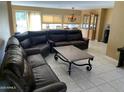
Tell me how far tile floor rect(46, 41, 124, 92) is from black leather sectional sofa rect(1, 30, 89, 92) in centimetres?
59

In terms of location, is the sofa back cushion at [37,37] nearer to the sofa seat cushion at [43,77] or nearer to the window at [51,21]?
the sofa seat cushion at [43,77]

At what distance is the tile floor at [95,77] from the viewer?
8.16 ft

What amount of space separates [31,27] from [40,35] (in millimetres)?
4874

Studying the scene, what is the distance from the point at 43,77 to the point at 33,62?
721 mm

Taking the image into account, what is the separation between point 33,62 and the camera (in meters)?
2.77

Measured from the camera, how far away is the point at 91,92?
232 cm

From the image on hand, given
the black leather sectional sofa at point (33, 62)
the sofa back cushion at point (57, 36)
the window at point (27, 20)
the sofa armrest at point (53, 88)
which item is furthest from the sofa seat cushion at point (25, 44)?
the window at point (27, 20)

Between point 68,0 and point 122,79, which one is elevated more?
point 68,0

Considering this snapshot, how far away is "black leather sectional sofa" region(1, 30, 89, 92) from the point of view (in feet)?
5.06

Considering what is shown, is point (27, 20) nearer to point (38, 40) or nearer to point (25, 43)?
point (38, 40)

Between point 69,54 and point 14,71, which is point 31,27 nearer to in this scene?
point 69,54

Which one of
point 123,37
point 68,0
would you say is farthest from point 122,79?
point 68,0

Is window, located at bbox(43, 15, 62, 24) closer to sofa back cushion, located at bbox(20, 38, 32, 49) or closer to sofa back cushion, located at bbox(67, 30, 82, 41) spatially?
sofa back cushion, located at bbox(67, 30, 82, 41)

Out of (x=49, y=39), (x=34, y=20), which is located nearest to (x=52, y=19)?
(x=34, y=20)
